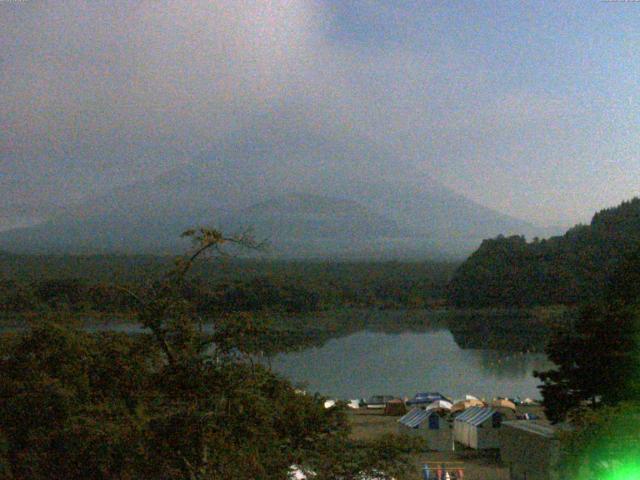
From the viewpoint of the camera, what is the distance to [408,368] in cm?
2042

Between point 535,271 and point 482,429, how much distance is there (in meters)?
29.5

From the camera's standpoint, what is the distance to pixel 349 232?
10069cm

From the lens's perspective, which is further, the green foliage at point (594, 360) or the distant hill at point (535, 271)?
the distant hill at point (535, 271)

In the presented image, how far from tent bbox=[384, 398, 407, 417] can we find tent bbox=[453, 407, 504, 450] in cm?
295

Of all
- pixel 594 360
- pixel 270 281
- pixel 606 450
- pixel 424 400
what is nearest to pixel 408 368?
pixel 424 400

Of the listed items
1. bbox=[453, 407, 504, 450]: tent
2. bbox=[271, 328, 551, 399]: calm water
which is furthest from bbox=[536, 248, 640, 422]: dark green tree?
bbox=[271, 328, 551, 399]: calm water

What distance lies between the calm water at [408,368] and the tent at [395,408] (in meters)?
1.50

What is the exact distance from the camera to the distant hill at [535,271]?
120 feet

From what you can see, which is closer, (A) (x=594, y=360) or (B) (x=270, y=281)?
(A) (x=594, y=360)

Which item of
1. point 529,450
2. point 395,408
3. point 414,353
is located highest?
point 529,450

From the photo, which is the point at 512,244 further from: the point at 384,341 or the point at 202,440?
the point at 202,440

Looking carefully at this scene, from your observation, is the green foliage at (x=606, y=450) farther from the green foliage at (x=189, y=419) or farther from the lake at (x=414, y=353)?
the lake at (x=414, y=353)

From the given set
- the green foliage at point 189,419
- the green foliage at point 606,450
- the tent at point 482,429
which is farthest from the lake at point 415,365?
the green foliage at point 606,450

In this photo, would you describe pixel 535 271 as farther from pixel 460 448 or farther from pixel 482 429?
pixel 482 429
